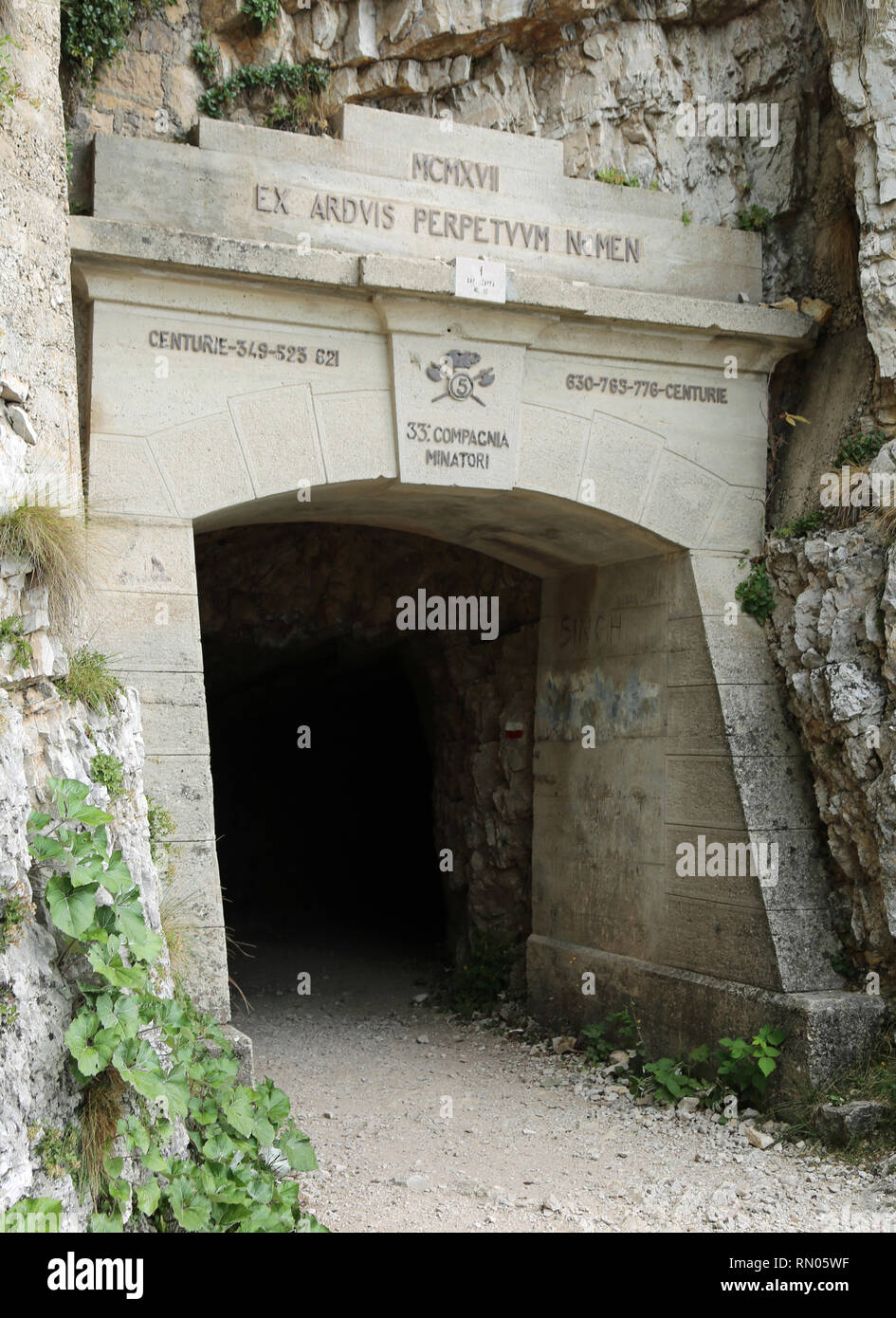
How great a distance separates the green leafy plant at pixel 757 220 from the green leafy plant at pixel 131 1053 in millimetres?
5520

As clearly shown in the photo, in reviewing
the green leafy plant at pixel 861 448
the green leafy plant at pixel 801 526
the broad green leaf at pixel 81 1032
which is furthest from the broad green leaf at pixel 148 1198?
the green leafy plant at pixel 861 448

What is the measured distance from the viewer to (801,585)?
6.56 metres

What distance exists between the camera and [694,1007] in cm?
657

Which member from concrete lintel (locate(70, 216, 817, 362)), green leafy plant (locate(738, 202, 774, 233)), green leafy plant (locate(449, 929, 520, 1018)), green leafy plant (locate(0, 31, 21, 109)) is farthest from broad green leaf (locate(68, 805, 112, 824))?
green leafy plant (locate(738, 202, 774, 233))

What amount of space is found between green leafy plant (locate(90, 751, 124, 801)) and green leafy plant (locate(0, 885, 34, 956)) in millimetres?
937

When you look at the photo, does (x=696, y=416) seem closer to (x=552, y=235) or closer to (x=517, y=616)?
(x=552, y=235)

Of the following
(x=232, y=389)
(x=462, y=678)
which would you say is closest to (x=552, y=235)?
(x=232, y=389)

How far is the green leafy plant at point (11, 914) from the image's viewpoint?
339 centimetres

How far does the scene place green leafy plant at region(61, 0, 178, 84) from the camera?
604cm

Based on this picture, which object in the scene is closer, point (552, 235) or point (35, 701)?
point (35, 701)

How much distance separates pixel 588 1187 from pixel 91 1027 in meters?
2.61

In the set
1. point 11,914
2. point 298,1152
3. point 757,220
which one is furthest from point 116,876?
point 757,220

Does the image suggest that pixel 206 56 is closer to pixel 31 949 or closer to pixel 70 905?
pixel 70 905

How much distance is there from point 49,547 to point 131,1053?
1739 millimetres
